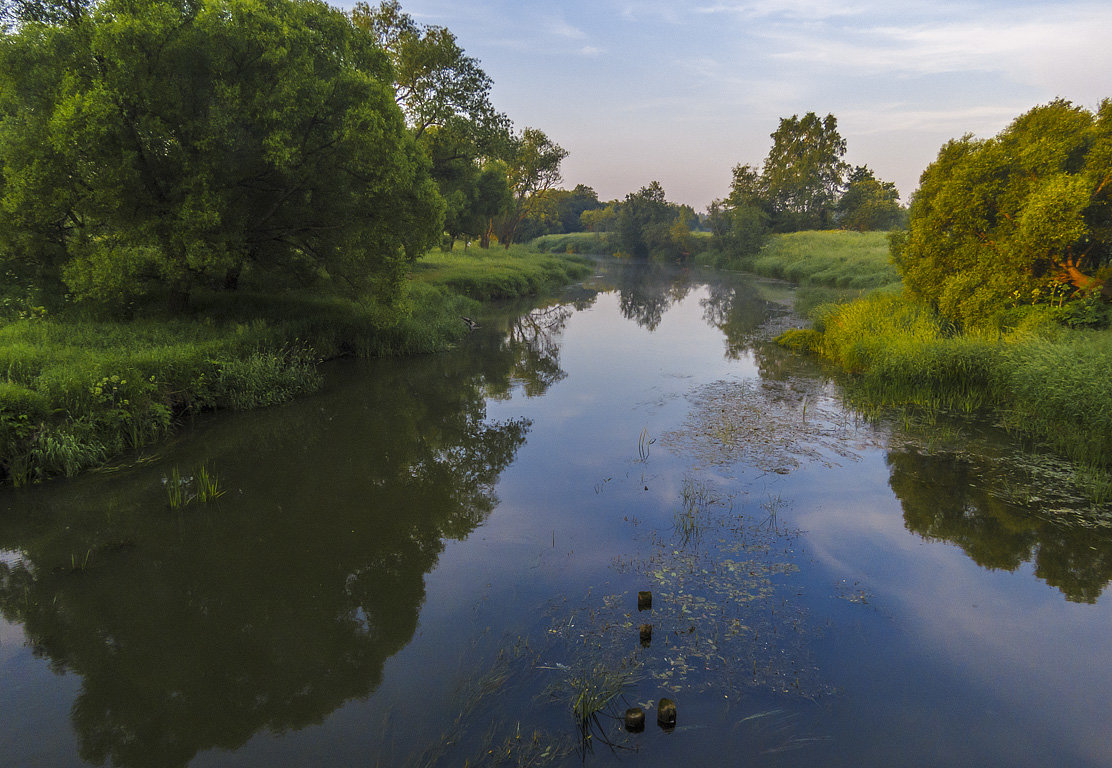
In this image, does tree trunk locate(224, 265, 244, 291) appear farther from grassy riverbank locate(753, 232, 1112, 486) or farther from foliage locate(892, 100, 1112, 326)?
foliage locate(892, 100, 1112, 326)

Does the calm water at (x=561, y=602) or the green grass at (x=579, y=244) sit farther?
the green grass at (x=579, y=244)

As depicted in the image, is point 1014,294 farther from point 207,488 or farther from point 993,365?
point 207,488

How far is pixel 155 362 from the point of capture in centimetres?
1000

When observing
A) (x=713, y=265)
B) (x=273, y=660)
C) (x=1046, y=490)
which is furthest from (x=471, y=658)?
(x=713, y=265)

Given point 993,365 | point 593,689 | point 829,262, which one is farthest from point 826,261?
point 593,689

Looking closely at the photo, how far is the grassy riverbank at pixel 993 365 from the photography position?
8.98m

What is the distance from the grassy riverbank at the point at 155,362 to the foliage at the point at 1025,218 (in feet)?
48.0

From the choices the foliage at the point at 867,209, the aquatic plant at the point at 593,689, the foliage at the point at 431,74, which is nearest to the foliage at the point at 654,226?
the foliage at the point at 867,209

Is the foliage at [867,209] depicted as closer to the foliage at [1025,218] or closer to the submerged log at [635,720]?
the foliage at [1025,218]

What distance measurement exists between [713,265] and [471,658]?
59.4 meters

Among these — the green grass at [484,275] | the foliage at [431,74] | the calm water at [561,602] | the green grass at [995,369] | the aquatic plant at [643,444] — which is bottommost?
the calm water at [561,602]

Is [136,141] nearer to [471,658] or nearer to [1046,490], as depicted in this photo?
[471,658]

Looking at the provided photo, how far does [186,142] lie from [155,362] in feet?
16.5

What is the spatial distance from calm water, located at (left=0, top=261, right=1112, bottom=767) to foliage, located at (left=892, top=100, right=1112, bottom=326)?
4644 millimetres
